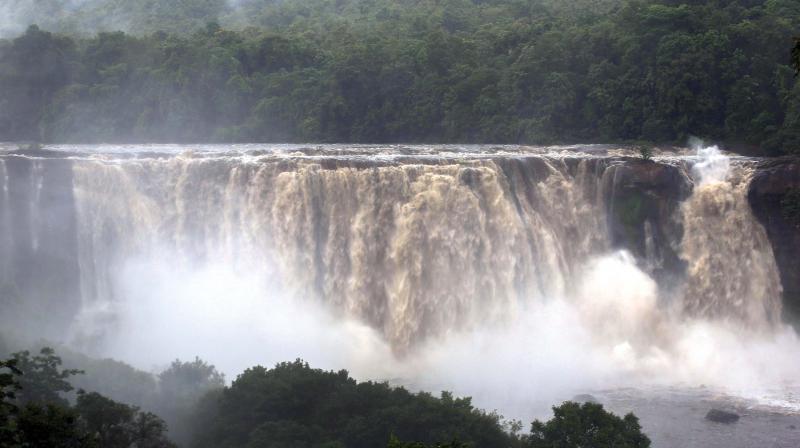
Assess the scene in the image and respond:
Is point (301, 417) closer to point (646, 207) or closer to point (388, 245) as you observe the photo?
point (388, 245)

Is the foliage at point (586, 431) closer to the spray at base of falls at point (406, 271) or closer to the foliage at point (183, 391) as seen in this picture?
the foliage at point (183, 391)

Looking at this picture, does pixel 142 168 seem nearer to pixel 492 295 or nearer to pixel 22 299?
pixel 22 299

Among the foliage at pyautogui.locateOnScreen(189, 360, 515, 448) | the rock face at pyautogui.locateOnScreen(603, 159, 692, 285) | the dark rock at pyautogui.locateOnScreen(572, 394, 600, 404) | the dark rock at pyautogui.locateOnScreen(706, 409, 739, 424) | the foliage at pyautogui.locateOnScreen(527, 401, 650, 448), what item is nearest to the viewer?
the foliage at pyautogui.locateOnScreen(527, 401, 650, 448)

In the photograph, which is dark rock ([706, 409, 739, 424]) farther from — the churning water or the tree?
the tree

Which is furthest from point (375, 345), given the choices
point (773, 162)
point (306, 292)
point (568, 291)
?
point (773, 162)

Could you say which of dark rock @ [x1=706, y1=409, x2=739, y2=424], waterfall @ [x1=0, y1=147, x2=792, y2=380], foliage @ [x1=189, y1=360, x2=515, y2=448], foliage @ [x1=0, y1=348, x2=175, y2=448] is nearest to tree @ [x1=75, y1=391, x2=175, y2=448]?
foliage @ [x1=0, y1=348, x2=175, y2=448]

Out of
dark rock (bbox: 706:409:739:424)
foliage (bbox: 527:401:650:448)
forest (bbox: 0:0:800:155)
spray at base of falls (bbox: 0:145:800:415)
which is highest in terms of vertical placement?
forest (bbox: 0:0:800:155)

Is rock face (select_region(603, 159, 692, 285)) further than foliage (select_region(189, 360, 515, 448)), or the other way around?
rock face (select_region(603, 159, 692, 285))
